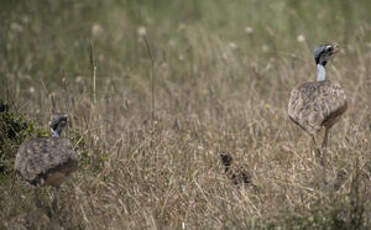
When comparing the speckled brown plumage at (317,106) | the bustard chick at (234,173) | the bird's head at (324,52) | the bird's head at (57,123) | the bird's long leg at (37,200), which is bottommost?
the bird's long leg at (37,200)

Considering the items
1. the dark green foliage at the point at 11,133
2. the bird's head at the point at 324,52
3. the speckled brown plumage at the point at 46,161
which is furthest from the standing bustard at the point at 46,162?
the bird's head at the point at 324,52

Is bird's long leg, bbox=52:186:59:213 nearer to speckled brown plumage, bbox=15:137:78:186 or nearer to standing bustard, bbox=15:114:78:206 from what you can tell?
standing bustard, bbox=15:114:78:206

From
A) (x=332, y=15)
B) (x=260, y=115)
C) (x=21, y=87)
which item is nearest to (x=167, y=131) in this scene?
(x=260, y=115)

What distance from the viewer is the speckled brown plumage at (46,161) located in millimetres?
3729

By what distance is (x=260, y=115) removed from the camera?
5.65 meters

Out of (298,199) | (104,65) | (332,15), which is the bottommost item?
(298,199)

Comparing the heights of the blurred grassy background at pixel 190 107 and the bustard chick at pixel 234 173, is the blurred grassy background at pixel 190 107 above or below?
above

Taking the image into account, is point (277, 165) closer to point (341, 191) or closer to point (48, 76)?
point (341, 191)

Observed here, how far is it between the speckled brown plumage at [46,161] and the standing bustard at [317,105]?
5.60 ft

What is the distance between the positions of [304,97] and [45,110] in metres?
2.77

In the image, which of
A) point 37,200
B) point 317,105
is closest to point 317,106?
point 317,105

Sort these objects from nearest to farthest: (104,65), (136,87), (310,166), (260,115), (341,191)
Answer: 1. (341,191)
2. (310,166)
3. (260,115)
4. (136,87)
5. (104,65)

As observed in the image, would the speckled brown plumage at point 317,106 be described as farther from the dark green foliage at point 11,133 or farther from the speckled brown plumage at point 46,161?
the dark green foliage at point 11,133

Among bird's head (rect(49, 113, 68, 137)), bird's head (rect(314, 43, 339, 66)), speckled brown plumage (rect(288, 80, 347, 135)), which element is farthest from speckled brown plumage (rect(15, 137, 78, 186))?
bird's head (rect(314, 43, 339, 66))
